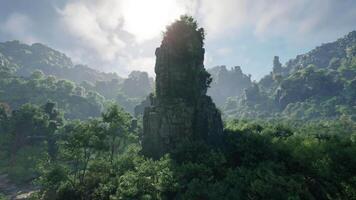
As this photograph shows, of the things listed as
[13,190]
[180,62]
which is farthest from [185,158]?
[13,190]

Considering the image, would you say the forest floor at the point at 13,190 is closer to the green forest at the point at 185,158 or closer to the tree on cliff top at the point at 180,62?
the green forest at the point at 185,158

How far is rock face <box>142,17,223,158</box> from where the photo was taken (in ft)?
250

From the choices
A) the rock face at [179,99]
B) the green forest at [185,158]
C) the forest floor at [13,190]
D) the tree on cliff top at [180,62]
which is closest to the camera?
the green forest at [185,158]

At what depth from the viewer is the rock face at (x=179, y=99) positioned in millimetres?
76312

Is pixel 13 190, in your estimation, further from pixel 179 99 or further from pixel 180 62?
pixel 180 62

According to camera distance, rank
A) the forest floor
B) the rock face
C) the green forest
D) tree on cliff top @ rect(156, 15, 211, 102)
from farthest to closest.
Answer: the forest floor < tree on cliff top @ rect(156, 15, 211, 102) < the rock face < the green forest

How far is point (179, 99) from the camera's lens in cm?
7781

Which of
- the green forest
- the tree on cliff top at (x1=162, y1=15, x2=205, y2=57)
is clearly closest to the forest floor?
the green forest

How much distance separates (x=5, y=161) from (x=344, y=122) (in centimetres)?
13362

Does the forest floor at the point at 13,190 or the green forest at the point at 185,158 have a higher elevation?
the green forest at the point at 185,158

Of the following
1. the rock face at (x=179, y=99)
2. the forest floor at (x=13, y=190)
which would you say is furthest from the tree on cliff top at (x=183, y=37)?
the forest floor at (x=13, y=190)

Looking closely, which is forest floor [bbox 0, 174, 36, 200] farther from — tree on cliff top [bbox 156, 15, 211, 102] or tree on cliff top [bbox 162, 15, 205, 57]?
tree on cliff top [bbox 162, 15, 205, 57]

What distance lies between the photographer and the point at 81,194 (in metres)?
63.3

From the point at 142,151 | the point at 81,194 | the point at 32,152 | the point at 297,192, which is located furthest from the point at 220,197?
the point at 32,152
